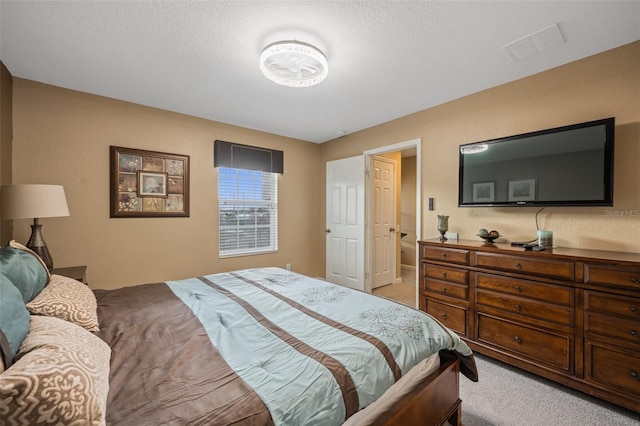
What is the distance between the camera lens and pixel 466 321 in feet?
8.07

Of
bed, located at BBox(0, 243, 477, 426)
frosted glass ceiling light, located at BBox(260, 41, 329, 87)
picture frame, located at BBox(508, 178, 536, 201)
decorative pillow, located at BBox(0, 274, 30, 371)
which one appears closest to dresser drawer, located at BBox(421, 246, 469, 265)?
picture frame, located at BBox(508, 178, 536, 201)

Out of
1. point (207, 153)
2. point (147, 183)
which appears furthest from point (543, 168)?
point (147, 183)

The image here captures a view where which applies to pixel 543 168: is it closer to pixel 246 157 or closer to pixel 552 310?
pixel 552 310

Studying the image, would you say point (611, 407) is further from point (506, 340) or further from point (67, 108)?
point (67, 108)

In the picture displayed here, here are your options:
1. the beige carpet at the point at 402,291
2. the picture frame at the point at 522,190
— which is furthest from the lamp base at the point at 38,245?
the picture frame at the point at 522,190

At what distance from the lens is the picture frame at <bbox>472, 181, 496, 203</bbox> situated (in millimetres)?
2604

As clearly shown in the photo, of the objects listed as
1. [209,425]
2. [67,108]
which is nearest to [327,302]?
[209,425]

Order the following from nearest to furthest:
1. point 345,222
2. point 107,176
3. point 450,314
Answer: point 450,314 → point 107,176 → point 345,222

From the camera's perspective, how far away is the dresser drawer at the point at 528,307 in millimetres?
1936

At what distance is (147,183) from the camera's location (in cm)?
314

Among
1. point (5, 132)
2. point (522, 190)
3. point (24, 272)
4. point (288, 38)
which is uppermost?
point (288, 38)

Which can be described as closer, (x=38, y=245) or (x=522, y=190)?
(x=38, y=245)

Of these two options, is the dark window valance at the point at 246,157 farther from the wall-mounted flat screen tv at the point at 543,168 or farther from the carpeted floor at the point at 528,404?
the carpeted floor at the point at 528,404

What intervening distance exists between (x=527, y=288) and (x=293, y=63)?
2.51m
